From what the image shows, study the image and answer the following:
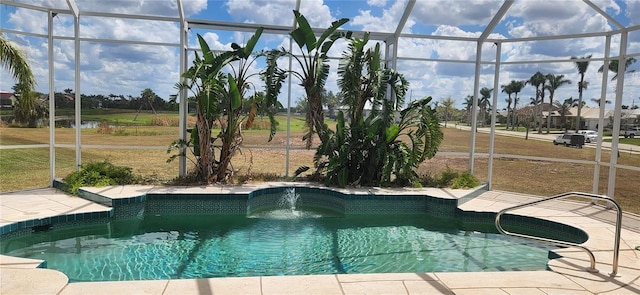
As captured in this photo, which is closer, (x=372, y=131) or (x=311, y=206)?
(x=311, y=206)

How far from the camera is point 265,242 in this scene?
5.84m

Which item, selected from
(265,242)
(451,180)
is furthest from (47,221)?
(451,180)

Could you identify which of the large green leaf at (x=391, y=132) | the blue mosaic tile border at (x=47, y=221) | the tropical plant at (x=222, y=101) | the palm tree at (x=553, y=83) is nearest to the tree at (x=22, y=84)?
the tropical plant at (x=222, y=101)

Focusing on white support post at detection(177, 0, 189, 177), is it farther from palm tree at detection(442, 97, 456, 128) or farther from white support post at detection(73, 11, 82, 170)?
palm tree at detection(442, 97, 456, 128)

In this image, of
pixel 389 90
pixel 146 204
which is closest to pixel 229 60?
pixel 146 204

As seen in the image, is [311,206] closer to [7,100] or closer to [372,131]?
[372,131]

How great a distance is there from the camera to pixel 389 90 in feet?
31.3

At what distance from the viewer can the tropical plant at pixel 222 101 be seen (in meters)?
7.86

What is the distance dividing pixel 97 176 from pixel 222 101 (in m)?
2.65

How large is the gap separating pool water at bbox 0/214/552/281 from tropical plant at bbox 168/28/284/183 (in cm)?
160

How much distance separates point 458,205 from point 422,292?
4104 mm

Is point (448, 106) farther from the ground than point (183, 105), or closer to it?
farther from the ground

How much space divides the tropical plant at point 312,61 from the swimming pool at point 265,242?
6.10 feet

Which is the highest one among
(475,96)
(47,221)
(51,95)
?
(475,96)
